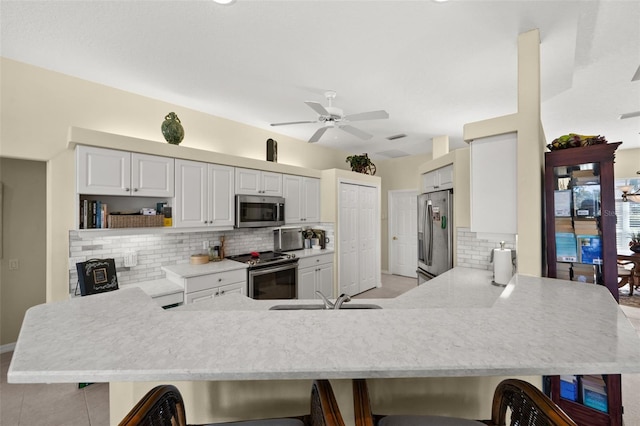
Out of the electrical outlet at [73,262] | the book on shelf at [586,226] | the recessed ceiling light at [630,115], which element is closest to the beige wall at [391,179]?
the recessed ceiling light at [630,115]

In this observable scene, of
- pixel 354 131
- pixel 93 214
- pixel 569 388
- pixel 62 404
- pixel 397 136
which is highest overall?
pixel 397 136

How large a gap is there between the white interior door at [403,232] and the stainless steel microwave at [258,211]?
3.43 meters

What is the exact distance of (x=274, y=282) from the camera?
3809mm

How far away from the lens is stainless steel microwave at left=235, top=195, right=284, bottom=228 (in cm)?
377

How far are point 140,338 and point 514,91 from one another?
392cm

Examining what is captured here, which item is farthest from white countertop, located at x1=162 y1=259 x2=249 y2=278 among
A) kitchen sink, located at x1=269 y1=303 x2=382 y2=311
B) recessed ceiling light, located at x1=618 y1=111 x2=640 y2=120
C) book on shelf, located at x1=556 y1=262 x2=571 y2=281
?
recessed ceiling light, located at x1=618 y1=111 x2=640 y2=120

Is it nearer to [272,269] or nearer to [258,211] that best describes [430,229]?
[272,269]

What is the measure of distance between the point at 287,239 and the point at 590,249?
374 centimetres

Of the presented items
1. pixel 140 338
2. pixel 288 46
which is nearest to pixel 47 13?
pixel 288 46

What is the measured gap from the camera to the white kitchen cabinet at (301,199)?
450cm

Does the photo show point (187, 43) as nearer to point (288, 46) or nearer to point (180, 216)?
point (288, 46)

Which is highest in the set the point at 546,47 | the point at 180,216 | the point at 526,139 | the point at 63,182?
the point at 546,47

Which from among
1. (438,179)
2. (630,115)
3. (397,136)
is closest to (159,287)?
(438,179)

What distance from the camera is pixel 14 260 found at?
10.3 ft
